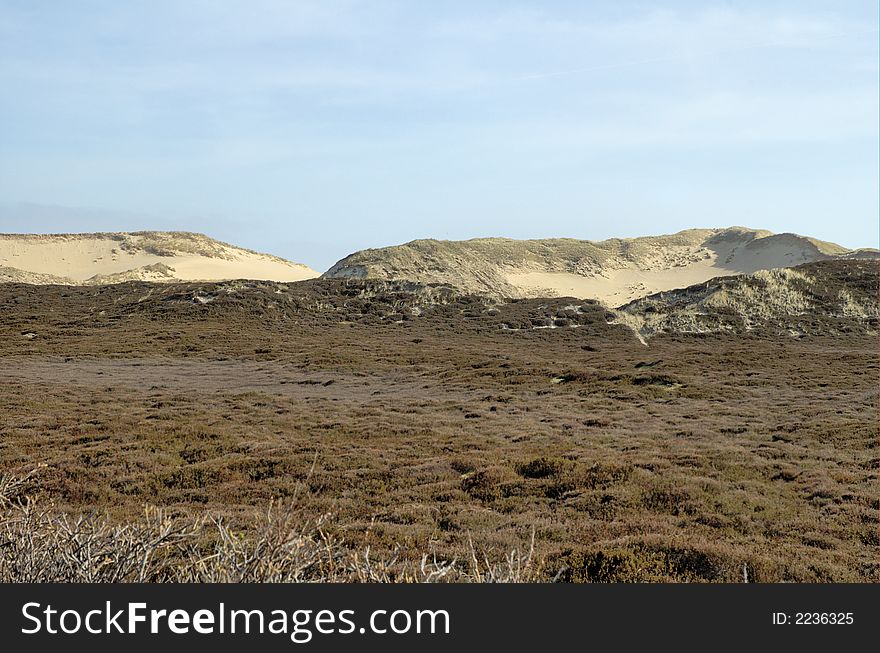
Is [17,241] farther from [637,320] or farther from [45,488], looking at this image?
[45,488]

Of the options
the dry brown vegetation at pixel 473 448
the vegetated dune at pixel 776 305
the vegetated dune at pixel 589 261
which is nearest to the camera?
the dry brown vegetation at pixel 473 448

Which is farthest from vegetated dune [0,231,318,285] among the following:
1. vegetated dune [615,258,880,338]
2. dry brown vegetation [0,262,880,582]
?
vegetated dune [615,258,880,338]

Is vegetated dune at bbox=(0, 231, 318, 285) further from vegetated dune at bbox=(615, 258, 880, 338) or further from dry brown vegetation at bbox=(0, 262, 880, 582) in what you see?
vegetated dune at bbox=(615, 258, 880, 338)

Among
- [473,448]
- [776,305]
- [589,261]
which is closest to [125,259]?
[589,261]

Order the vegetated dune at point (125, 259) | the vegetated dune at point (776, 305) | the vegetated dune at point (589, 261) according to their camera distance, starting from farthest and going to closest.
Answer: the vegetated dune at point (125, 259) → the vegetated dune at point (589, 261) → the vegetated dune at point (776, 305)

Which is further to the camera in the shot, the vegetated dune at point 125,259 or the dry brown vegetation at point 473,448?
the vegetated dune at point 125,259

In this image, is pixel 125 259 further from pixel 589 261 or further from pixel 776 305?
pixel 776 305

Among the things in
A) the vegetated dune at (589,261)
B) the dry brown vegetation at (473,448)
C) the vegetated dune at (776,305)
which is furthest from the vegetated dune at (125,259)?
the vegetated dune at (776,305)

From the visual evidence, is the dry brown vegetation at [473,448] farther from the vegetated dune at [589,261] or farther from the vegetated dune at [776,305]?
the vegetated dune at [589,261]

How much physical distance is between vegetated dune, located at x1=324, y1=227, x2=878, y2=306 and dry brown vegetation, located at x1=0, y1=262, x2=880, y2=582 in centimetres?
3822

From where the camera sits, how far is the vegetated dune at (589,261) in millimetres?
83812

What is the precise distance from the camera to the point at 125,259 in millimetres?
106188

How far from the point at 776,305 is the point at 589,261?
45989mm

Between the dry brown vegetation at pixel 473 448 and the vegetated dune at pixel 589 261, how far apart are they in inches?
1505
